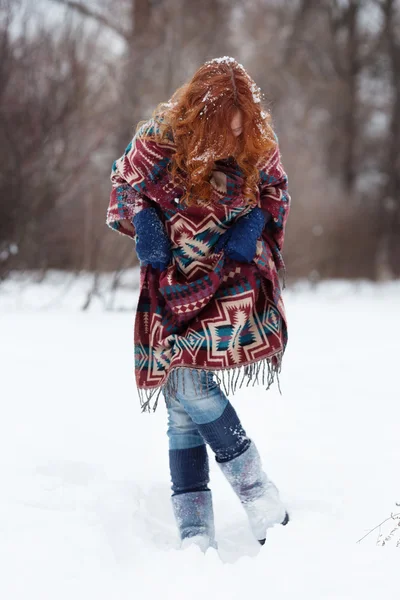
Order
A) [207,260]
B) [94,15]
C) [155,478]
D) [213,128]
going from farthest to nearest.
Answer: [94,15] → [155,478] → [207,260] → [213,128]

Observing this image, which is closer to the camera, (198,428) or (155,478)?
(198,428)

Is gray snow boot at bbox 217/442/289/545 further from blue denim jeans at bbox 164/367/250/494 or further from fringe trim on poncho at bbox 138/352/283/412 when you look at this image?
fringe trim on poncho at bbox 138/352/283/412

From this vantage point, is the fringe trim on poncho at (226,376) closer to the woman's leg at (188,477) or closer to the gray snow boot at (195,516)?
the woman's leg at (188,477)

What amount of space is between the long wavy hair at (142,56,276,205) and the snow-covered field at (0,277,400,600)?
3.17 ft

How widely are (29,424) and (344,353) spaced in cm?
258

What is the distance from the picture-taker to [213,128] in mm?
1827

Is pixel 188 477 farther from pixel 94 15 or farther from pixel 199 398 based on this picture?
pixel 94 15

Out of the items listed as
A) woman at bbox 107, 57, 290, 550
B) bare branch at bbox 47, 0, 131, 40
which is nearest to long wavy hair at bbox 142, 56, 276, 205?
woman at bbox 107, 57, 290, 550

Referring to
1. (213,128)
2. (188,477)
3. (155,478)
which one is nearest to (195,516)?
(188,477)

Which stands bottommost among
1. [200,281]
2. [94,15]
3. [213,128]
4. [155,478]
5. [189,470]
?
[155,478]

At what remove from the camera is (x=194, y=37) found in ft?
30.3

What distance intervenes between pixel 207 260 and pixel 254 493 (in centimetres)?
69

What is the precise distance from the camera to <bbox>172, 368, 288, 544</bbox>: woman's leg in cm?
192

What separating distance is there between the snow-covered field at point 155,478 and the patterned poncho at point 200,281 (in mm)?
464
